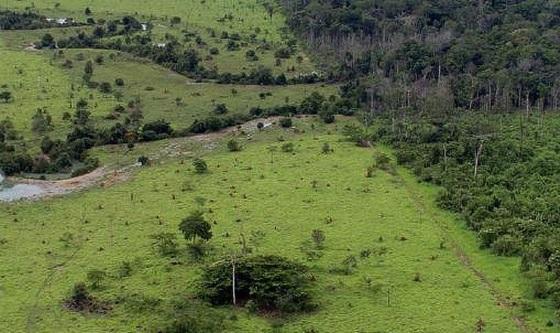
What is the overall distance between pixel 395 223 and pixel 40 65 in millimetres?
56176

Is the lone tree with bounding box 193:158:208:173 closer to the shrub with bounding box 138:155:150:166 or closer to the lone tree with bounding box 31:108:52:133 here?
the shrub with bounding box 138:155:150:166

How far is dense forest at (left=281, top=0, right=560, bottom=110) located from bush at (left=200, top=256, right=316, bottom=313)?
4086 cm

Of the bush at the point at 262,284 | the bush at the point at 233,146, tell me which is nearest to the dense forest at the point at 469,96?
the bush at the point at 233,146

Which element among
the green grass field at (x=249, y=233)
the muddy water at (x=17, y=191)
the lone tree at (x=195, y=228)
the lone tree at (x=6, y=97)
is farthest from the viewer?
the lone tree at (x=6, y=97)

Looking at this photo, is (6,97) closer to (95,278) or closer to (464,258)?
(95,278)

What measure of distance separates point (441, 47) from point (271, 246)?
181 ft

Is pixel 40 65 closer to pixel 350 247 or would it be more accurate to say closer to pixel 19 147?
pixel 19 147

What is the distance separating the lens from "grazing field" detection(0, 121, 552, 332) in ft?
144

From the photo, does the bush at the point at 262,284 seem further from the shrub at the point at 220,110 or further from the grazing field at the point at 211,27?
the grazing field at the point at 211,27

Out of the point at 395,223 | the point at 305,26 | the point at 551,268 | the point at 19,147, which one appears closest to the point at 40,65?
the point at 19,147

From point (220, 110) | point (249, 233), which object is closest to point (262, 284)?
point (249, 233)

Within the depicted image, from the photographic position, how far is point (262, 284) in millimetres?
44469

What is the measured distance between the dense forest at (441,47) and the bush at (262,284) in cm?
4086

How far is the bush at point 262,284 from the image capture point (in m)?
44.3
